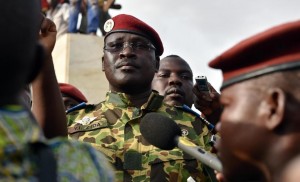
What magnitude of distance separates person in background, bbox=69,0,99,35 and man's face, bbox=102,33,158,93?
26.1ft

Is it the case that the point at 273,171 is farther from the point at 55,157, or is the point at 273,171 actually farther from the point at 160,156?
the point at 160,156

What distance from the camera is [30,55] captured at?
4.35 feet

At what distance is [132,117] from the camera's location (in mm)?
3787

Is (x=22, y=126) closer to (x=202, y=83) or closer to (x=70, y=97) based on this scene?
(x=202, y=83)

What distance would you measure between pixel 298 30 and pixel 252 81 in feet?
0.60

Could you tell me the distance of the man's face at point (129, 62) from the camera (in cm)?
388

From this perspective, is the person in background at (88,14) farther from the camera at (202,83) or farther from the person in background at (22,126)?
the person in background at (22,126)

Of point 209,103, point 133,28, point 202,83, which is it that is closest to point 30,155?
point 133,28

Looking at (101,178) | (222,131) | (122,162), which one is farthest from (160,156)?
(101,178)

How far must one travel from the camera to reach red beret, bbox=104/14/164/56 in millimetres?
4070

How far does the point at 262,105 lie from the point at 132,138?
6.17 feet

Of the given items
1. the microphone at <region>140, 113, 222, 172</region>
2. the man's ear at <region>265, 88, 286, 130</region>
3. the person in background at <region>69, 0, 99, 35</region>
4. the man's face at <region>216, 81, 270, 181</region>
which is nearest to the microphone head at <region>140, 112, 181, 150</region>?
the microphone at <region>140, 113, 222, 172</region>

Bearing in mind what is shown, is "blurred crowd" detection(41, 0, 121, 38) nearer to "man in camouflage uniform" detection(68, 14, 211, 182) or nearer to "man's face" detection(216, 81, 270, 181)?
"man in camouflage uniform" detection(68, 14, 211, 182)

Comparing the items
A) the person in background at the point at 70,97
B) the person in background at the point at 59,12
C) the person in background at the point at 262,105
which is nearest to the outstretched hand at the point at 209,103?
the person in background at the point at 70,97
